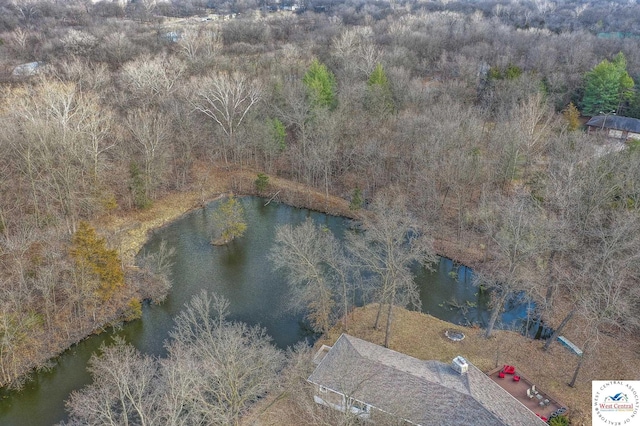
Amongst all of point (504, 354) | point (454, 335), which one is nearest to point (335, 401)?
point (454, 335)

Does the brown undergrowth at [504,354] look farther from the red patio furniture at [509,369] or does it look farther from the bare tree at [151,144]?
the bare tree at [151,144]

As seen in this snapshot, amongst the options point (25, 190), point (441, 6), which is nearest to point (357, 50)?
point (25, 190)

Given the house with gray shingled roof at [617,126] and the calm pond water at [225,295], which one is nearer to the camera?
the calm pond water at [225,295]

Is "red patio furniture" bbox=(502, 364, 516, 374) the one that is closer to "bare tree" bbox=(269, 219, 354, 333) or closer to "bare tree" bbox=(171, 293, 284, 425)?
"bare tree" bbox=(269, 219, 354, 333)

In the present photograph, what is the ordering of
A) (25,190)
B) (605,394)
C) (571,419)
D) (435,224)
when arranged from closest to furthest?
(605,394), (571,419), (25,190), (435,224)

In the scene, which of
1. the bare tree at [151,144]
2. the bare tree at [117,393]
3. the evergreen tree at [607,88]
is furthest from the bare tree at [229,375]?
the evergreen tree at [607,88]

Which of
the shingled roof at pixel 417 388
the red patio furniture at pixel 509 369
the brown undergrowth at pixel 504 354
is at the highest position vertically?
the shingled roof at pixel 417 388

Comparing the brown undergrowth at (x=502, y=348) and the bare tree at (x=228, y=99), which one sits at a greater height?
the bare tree at (x=228, y=99)

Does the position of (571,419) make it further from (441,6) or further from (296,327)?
(441,6)
